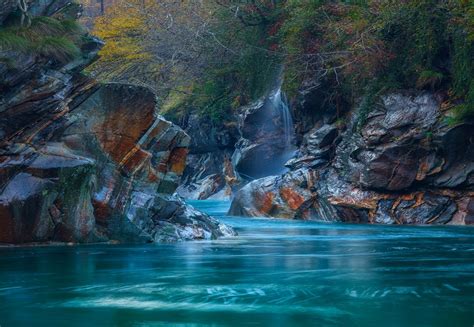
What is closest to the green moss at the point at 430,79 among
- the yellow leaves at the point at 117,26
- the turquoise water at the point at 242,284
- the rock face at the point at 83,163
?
the turquoise water at the point at 242,284

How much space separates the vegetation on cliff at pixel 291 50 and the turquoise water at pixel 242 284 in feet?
24.0

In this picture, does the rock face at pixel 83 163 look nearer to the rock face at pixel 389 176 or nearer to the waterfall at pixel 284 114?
the rock face at pixel 389 176

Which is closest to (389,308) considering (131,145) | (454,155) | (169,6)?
(131,145)

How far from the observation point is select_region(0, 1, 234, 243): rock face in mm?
10391

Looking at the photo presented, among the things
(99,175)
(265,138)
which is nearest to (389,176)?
(99,175)

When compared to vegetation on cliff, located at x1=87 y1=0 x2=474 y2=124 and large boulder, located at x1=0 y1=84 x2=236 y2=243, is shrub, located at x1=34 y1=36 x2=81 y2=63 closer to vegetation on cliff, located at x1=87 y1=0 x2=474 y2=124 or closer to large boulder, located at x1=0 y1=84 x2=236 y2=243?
large boulder, located at x1=0 y1=84 x2=236 y2=243

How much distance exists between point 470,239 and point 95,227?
6.06 meters

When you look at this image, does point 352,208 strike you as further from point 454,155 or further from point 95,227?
point 95,227

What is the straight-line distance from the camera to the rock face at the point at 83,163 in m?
10.4

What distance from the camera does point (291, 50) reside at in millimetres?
21438

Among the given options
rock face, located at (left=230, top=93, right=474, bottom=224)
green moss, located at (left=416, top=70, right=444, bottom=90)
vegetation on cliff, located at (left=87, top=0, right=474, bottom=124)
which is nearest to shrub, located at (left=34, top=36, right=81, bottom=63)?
rock face, located at (left=230, top=93, right=474, bottom=224)

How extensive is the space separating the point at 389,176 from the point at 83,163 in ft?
28.0

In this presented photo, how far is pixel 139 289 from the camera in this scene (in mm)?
6504

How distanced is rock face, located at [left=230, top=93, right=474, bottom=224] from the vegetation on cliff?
622 mm
